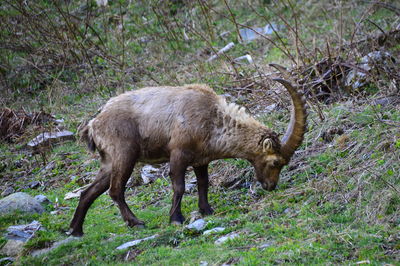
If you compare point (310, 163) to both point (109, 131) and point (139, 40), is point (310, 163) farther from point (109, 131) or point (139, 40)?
point (139, 40)

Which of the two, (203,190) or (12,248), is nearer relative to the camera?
(12,248)

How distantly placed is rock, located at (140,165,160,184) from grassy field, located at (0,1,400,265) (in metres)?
0.15

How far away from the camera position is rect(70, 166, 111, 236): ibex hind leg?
308 inches

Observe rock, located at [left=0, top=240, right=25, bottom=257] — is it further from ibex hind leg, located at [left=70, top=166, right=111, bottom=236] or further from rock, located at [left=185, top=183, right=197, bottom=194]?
rock, located at [left=185, top=183, right=197, bottom=194]

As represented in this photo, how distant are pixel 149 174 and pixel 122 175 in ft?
8.62

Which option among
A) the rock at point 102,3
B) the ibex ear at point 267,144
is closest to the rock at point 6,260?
the ibex ear at point 267,144

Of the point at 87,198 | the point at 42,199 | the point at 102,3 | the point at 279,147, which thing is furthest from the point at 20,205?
the point at 102,3

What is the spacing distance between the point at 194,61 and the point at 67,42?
10.9ft

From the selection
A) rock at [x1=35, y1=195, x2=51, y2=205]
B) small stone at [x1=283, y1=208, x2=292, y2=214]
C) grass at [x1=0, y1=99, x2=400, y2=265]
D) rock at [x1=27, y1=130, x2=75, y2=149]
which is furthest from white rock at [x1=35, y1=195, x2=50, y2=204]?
small stone at [x1=283, y1=208, x2=292, y2=214]

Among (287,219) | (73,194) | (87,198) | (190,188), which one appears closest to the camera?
(287,219)

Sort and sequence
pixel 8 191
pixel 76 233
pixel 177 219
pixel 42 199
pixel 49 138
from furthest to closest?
pixel 49 138
pixel 8 191
pixel 42 199
pixel 76 233
pixel 177 219

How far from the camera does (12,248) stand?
738 centimetres

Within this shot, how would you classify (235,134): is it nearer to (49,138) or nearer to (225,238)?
(225,238)

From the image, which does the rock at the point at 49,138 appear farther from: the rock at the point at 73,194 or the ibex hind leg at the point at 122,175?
the ibex hind leg at the point at 122,175
